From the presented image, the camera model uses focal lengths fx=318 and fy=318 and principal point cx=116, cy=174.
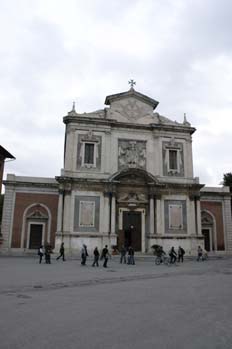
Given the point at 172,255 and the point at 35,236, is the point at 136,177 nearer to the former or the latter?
the point at 172,255

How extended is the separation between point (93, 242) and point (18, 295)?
19.7 m

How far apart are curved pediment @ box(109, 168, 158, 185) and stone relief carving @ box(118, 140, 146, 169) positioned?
3.92 feet

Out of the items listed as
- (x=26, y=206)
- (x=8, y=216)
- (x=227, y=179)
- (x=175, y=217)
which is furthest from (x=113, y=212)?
(x=227, y=179)

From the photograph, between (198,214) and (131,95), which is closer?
(198,214)

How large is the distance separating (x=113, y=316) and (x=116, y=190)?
930 inches

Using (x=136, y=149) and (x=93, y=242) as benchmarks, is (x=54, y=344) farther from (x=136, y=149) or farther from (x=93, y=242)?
(x=136, y=149)

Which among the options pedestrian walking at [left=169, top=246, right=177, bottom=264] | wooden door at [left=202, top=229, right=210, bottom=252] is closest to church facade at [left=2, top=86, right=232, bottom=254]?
wooden door at [left=202, top=229, right=210, bottom=252]

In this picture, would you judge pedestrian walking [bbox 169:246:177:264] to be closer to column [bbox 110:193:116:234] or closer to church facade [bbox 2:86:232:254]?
church facade [bbox 2:86:232:254]

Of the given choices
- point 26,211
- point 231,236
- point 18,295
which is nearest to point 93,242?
point 26,211

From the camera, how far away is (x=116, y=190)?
30859 millimetres

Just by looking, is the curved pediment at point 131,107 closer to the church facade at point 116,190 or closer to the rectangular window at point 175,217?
the church facade at point 116,190

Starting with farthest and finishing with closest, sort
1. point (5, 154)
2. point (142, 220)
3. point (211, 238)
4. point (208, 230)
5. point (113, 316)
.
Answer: point (208, 230), point (211, 238), point (142, 220), point (5, 154), point (113, 316)

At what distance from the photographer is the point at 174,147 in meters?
33.8

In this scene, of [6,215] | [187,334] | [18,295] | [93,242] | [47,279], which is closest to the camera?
[187,334]
